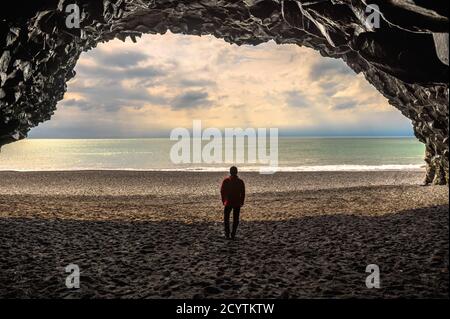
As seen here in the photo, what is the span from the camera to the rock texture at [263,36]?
1090 centimetres

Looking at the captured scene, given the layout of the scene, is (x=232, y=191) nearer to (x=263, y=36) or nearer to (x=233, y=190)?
(x=233, y=190)

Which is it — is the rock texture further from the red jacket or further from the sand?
the red jacket

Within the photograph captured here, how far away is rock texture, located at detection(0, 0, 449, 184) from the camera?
10898 mm

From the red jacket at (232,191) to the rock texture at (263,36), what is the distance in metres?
5.75

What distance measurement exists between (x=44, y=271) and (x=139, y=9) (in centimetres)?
1813

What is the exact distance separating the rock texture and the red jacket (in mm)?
5750

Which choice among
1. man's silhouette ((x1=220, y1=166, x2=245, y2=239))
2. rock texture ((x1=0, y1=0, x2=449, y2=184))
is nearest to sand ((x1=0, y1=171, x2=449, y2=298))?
man's silhouette ((x1=220, y1=166, x2=245, y2=239))

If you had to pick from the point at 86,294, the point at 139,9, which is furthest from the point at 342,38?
the point at 86,294

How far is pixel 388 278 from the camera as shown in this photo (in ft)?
21.8

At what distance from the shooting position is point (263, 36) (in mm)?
23969

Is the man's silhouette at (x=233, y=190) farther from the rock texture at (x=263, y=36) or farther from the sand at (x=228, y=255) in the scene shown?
the rock texture at (x=263, y=36)

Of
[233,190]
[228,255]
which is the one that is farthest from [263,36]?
[228,255]
